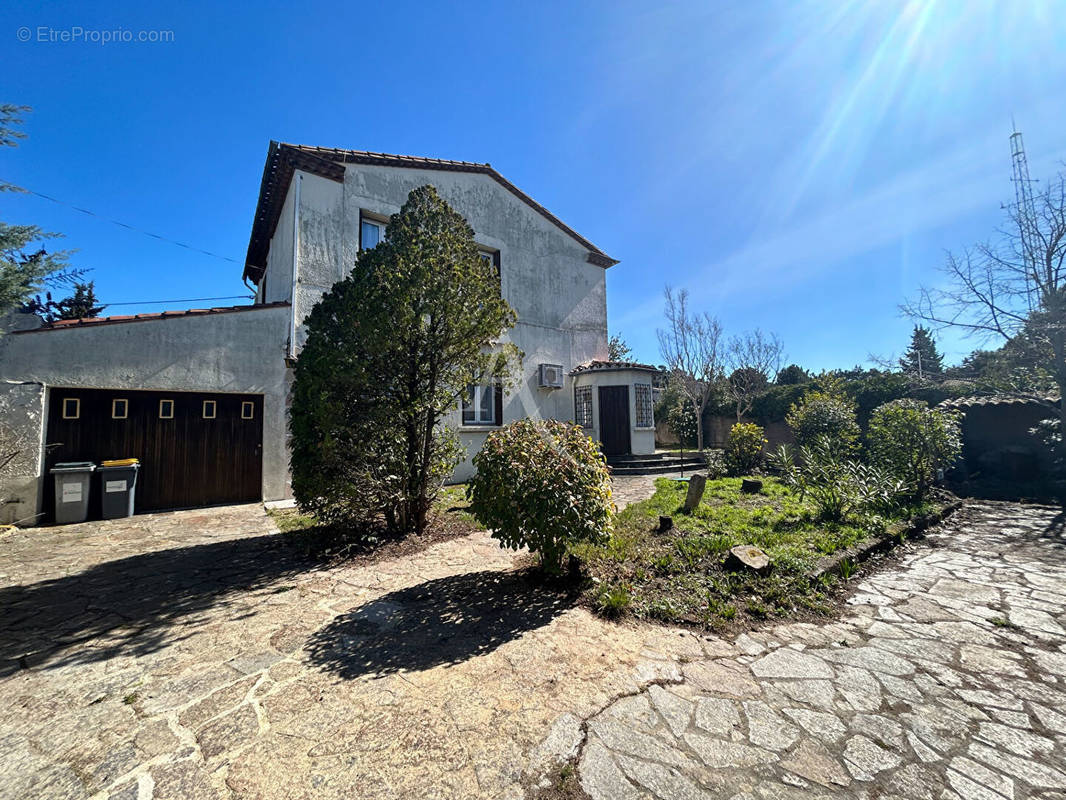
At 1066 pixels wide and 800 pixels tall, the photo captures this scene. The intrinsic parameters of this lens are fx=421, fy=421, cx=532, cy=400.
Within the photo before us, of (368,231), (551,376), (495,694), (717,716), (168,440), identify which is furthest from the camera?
(551,376)

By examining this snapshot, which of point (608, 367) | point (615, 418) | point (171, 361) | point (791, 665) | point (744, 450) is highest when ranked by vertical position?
point (608, 367)

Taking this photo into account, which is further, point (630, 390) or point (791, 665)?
point (630, 390)

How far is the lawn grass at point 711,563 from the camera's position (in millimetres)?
3633

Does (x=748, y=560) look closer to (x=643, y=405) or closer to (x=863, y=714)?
(x=863, y=714)

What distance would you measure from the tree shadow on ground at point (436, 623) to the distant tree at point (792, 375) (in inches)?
963

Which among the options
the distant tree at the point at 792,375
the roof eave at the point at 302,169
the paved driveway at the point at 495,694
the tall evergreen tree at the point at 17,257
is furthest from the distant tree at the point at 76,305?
the distant tree at the point at 792,375

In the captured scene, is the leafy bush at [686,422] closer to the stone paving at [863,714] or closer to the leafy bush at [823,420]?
the leafy bush at [823,420]

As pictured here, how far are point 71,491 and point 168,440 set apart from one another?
57.9 inches

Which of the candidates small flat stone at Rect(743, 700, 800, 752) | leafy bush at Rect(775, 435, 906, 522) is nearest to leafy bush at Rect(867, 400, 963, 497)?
leafy bush at Rect(775, 435, 906, 522)

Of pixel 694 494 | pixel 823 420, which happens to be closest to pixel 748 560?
pixel 694 494

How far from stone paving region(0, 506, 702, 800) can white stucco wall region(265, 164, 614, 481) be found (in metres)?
5.81

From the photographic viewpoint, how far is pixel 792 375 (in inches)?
947

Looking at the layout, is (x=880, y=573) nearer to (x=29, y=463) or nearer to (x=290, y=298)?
(x=290, y=298)

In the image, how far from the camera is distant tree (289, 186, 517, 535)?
17.6 feet
